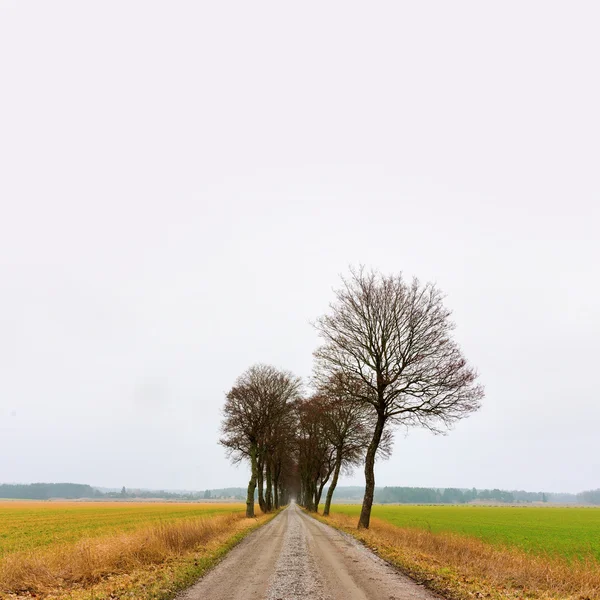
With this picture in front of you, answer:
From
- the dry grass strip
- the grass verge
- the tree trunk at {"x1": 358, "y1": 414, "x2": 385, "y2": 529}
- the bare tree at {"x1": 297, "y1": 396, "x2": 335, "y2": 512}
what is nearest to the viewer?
the grass verge

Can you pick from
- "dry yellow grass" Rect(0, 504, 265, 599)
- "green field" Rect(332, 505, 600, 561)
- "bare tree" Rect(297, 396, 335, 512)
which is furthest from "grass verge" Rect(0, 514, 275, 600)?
"bare tree" Rect(297, 396, 335, 512)

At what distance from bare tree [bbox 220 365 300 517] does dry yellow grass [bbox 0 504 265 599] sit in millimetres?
23113

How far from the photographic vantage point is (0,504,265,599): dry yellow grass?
9.79 meters

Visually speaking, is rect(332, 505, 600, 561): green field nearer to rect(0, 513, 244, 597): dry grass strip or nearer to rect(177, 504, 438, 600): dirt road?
rect(177, 504, 438, 600): dirt road

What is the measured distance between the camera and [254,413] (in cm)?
3994

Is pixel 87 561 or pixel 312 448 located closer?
pixel 87 561

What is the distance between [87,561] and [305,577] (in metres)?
6.01

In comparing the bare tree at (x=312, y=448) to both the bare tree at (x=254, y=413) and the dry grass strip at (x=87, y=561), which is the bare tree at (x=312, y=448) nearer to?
the bare tree at (x=254, y=413)

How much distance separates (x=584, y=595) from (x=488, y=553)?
602 cm

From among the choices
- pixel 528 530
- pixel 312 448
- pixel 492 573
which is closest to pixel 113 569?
pixel 492 573

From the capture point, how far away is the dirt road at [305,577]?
30.4ft

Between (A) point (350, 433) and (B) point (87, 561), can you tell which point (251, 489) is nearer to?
(A) point (350, 433)

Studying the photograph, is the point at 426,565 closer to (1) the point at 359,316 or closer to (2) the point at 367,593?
(2) the point at 367,593

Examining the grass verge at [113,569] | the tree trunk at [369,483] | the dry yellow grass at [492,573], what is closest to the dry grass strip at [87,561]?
the grass verge at [113,569]
